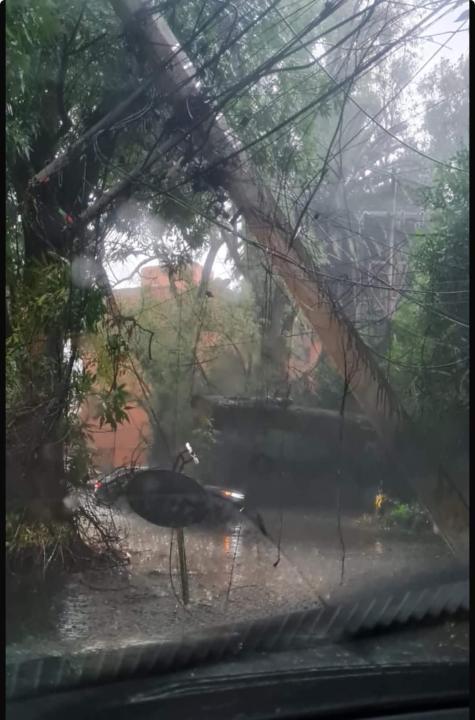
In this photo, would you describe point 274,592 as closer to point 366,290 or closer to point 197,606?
point 197,606

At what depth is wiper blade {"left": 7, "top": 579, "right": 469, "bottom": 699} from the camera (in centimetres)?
315

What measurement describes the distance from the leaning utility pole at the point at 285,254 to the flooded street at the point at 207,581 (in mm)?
451

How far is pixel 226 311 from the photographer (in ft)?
14.7

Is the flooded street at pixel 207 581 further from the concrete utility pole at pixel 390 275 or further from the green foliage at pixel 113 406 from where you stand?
the concrete utility pole at pixel 390 275

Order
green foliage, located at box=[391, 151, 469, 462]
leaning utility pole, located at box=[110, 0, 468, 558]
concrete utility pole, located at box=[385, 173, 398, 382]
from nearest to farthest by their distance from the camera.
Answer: leaning utility pole, located at box=[110, 0, 468, 558]
green foliage, located at box=[391, 151, 469, 462]
concrete utility pole, located at box=[385, 173, 398, 382]

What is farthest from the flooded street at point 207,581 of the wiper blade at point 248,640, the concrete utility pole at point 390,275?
the concrete utility pole at point 390,275

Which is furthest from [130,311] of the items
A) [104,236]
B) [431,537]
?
[431,537]

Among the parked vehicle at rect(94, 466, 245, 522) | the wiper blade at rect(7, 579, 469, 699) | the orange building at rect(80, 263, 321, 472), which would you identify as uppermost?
the orange building at rect(80, 263, 321, 472)

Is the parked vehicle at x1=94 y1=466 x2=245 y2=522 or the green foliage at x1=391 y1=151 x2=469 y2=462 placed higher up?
the green foliage at x1=391 y1=151 x2=469 y2=462

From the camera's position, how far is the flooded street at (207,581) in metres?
3.88

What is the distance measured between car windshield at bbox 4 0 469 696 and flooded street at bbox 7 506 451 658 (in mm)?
14

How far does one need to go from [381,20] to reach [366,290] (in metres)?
1.57

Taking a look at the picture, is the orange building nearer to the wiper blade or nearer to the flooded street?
the flooded street

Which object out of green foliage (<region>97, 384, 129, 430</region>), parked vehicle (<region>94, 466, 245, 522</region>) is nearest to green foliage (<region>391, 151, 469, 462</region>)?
parked vehicle (<region>94, 466, 245, 522</region>)
